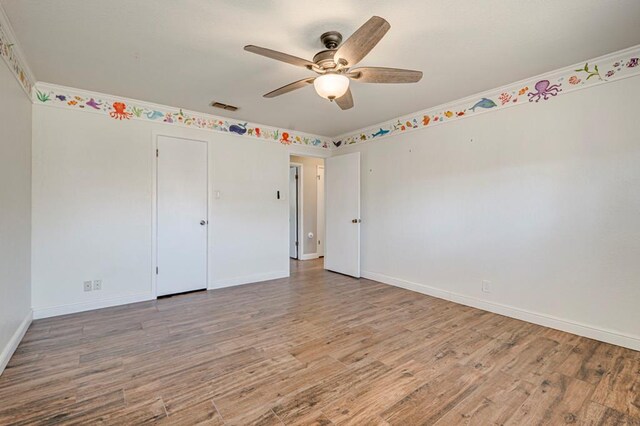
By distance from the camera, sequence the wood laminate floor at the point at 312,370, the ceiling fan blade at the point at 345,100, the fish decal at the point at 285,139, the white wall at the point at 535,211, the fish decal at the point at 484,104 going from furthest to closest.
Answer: the fish decal at the point at 285,139 → the fish decal at the point at 484,104 → the white wall at the point at 535,211 → the ceiling fan blade at the point at 345,100 → the wood laminate floor at the point at 312,370

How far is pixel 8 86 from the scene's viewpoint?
7.18 feet

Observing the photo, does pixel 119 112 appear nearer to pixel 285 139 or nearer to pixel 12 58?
pixel 12 58

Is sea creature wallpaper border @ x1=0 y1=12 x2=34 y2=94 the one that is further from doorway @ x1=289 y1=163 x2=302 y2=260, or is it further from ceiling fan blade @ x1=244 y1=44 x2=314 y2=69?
doorway @ x1=289 y1=163 x2=302 y2=260

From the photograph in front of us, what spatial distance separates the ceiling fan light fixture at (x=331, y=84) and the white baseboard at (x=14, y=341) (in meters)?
2.86

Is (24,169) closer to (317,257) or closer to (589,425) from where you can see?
(589,425)

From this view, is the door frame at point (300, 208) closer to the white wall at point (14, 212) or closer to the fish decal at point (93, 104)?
the fish decal at point (93, 104)

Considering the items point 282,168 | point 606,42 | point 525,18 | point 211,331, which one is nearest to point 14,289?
point 211,331

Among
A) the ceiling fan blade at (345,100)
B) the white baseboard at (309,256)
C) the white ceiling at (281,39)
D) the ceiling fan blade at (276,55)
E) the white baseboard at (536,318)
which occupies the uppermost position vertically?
the white ceiling at (281,39)

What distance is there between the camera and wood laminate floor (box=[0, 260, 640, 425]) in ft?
5.43

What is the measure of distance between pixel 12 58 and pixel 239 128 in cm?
233

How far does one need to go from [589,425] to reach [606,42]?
262 centimetres

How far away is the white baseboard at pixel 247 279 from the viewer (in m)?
4.11

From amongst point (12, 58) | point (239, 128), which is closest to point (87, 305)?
point (12, 58)

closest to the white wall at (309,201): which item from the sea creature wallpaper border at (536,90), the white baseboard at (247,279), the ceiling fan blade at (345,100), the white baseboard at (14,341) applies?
the white baseboard at (247,279)
